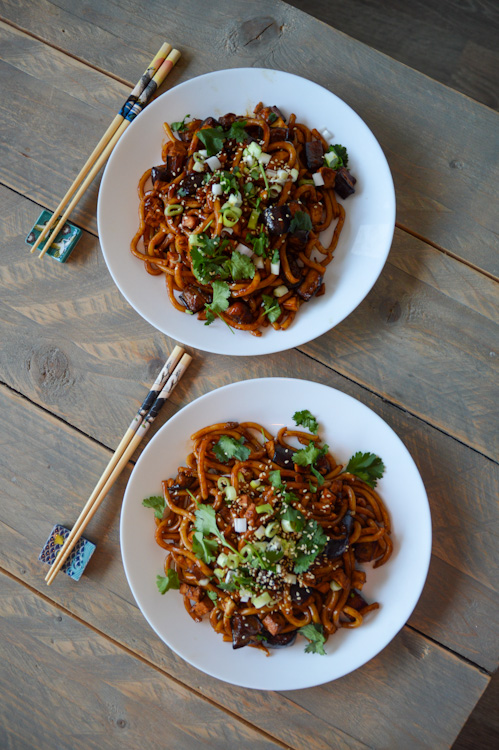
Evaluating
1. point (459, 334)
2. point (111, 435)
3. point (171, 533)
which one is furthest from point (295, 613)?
point (459, 334)

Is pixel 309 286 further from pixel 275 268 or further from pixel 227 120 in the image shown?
pixel 227 120

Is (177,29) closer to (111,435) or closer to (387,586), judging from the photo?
(111,435)

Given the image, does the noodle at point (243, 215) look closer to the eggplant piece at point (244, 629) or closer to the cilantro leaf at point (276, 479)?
the cilantro leaf at point (276, 479)

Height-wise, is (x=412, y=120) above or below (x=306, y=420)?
above

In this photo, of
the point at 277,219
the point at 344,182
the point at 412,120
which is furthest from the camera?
the point at 412,120

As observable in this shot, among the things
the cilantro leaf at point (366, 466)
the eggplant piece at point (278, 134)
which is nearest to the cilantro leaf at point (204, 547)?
the cilantro leaf at point (366, 466)

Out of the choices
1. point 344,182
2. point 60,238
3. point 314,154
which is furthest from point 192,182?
point 60,238
